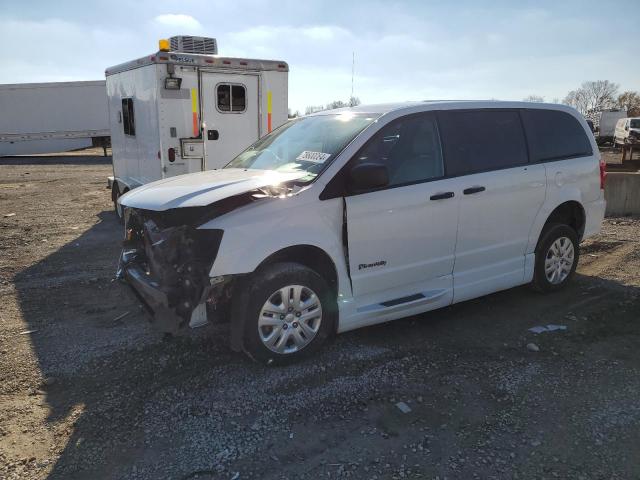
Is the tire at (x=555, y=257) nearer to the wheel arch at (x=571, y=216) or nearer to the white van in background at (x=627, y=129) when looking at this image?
the wheel arch at (x=571, y=216)

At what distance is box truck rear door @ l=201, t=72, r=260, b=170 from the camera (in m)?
7.72

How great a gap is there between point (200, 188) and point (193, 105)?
4013 mm

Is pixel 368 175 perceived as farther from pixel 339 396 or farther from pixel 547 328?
pixel 547 328

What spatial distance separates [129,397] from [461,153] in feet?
10.9

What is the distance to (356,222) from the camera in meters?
3.92

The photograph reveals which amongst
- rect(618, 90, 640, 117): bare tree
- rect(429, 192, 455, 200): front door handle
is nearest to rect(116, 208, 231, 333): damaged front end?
rect(429, 192, 455, 200): front door handle

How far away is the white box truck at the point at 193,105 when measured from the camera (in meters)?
7.34

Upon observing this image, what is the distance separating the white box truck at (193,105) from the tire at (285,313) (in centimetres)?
439

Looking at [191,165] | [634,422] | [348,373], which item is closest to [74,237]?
[191,165]

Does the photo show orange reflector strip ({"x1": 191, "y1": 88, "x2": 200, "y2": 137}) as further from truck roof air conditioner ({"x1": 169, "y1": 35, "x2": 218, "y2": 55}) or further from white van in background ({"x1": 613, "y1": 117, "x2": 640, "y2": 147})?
white van in background ({"x1": 613, "y1": 117, "x2": 640, "y2": 147})

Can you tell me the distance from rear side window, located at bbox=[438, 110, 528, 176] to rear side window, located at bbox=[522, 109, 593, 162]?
15cm

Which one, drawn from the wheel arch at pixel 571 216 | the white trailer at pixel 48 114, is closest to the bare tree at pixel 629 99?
the white trailer at pixel 48 114

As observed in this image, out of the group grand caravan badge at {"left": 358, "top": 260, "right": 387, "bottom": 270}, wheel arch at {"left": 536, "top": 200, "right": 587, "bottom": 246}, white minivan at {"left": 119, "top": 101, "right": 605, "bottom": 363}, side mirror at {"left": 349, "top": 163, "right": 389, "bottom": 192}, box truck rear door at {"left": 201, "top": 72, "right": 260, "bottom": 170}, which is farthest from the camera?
box truck rear door at {"left": 201, "top": 72, "right": 260, "bottom": 170}

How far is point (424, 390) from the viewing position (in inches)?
140
